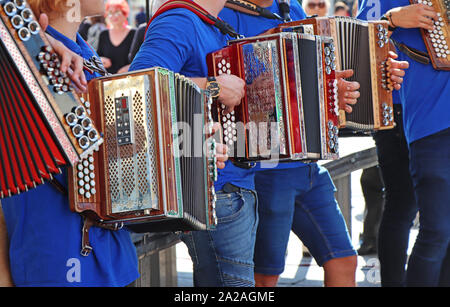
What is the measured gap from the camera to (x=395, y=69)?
311 cm

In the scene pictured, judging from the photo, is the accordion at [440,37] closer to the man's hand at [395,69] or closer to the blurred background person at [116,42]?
the man's hand at [395,69]

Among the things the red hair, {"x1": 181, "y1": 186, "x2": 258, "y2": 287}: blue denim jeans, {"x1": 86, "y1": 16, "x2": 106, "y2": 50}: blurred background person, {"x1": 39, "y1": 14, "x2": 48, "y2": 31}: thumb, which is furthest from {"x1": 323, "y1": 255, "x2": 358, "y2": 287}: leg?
the red hair

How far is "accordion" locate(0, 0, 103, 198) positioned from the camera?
65.1 inches

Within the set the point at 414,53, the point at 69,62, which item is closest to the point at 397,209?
the point at 414,53

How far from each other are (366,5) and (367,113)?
65 centimetres

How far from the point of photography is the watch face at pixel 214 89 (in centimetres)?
229

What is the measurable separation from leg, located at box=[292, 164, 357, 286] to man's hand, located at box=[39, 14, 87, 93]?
144 centimetres

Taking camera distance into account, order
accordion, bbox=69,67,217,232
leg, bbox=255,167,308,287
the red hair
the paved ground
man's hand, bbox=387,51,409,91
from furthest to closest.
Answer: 1. the red hair
2. the paved ground
3. man's hand, bbox=387,51,409,91
4. leg, bbox=255,167,308,287
5. accordion, bbox=69,67,217,232

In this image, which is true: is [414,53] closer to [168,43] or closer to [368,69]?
[368,69]

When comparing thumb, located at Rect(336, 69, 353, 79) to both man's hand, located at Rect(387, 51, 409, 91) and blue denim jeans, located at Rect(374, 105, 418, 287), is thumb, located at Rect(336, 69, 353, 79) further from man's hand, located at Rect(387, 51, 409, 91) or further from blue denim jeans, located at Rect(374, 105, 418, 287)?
blue denim jeans, located at Rect(374, 105, 418, 287)

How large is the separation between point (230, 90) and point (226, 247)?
57 centimetres

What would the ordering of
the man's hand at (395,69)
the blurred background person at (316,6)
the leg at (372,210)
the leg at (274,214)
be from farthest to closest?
the blurred background person at (316,6)
the leg at (372,210)
the man's hand at (395,69)
the leg at (274,214)

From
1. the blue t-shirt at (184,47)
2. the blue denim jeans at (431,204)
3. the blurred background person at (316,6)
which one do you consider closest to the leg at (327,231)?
the blue denim jeans at (431,204)

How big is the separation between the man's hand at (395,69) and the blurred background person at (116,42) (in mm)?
3174
